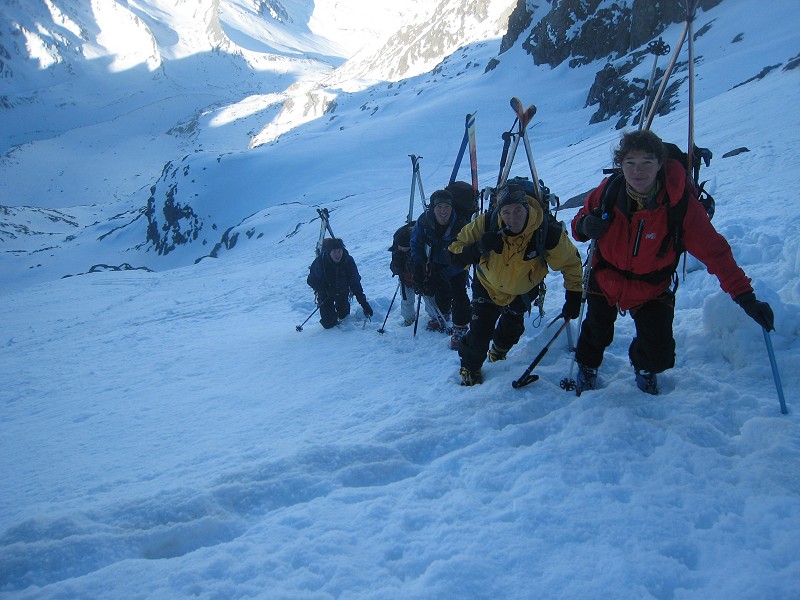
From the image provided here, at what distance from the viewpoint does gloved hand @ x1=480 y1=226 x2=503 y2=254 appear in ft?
12.2

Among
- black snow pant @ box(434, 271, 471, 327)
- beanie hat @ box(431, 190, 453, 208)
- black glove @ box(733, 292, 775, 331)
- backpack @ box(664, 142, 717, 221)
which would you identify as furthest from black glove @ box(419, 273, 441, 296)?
black glove @ box(733, 292, 775, 331)

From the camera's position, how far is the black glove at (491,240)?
371 centimetres

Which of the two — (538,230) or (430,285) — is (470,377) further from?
(430,285)

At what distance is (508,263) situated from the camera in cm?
382

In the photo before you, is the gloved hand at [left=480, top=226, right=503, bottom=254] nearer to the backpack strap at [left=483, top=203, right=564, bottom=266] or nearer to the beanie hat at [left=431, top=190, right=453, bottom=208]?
the backpack strap at [left=483, top=203, right=564, bottom=266]

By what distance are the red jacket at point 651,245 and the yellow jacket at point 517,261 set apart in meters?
0.25

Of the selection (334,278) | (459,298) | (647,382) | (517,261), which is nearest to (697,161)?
(517,261)

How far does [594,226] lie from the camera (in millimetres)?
3162

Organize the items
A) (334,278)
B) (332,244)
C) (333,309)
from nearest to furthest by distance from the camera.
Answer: (332,244), (334,278), (333,309)

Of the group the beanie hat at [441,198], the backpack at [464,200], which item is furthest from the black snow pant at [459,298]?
the beanie hat at [441,198]

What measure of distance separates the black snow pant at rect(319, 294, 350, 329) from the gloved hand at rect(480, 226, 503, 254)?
4.26m

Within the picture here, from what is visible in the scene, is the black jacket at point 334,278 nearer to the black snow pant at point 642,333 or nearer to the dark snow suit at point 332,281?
the dark snow suit at point 332,281

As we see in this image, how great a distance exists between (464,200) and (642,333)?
2.71 metres

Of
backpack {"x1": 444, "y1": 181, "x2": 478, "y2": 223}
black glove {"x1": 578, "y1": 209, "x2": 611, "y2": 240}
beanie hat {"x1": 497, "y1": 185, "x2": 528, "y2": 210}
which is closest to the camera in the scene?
black glove {"x1": 578, "y1": 209, "x2": 611, "y2": 240}
